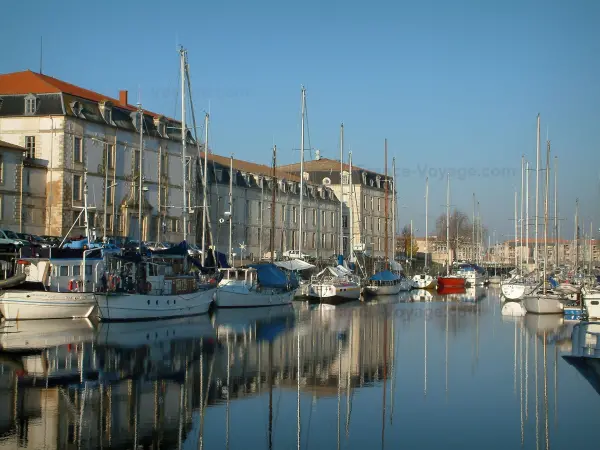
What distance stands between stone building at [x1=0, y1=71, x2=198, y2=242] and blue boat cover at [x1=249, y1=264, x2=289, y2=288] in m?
7.41

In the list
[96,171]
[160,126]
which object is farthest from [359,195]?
[96,171]

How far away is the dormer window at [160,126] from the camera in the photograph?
70500 millimetres

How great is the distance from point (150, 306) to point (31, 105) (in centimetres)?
2559

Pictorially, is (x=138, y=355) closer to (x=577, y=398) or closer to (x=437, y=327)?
(x=577, y=398)

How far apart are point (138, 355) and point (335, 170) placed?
267 ft

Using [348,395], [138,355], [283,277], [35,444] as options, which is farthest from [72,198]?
[35,444]

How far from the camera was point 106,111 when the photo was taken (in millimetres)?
63844

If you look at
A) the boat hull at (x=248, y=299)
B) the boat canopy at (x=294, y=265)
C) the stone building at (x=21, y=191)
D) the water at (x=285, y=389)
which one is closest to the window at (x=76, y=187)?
the stone building at (x=21, y=191)

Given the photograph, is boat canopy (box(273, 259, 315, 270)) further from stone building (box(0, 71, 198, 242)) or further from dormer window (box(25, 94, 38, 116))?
dormer window (box(25, 94, 38, 116))

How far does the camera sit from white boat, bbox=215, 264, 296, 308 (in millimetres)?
53156

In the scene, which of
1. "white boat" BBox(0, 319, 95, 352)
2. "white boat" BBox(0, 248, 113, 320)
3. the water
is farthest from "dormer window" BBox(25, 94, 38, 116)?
the water

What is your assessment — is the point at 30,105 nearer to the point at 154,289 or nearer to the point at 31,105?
the point at 31,105

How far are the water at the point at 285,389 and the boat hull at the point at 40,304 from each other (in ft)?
3.56

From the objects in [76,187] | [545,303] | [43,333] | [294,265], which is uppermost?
[76,187]
